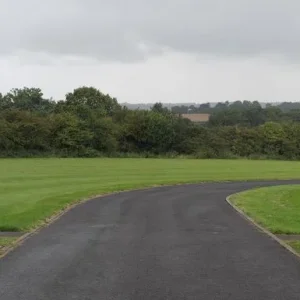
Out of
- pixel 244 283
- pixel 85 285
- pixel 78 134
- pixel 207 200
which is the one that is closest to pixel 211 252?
pixel 244 283

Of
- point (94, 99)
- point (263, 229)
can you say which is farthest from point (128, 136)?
point (263, 229)

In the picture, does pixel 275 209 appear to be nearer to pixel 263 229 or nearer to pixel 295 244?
pixel 263 229

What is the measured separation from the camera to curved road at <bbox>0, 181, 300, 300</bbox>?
8172mm

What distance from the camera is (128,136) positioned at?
97188mm

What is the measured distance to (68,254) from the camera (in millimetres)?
11594

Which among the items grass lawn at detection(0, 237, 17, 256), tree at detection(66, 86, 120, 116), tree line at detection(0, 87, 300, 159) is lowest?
grass lawn at detection(0, 237, 17, 256)

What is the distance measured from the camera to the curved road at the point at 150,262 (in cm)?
817

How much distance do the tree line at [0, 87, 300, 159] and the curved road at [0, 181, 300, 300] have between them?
6861cm

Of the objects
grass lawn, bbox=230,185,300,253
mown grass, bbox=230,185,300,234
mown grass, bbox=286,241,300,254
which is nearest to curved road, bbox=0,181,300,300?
mown grass, bbox=286,241,300,254

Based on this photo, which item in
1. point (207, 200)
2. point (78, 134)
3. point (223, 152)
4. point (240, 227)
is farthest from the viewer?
point (223, 152)

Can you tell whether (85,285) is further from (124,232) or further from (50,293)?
(124,232)

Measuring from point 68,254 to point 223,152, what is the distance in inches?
3277

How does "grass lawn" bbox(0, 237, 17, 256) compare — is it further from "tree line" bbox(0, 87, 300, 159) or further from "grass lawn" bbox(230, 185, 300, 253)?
"tree line" bbox(0, 87, 300, 159)

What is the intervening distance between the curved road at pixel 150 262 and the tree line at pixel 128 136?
6861 centimetres
